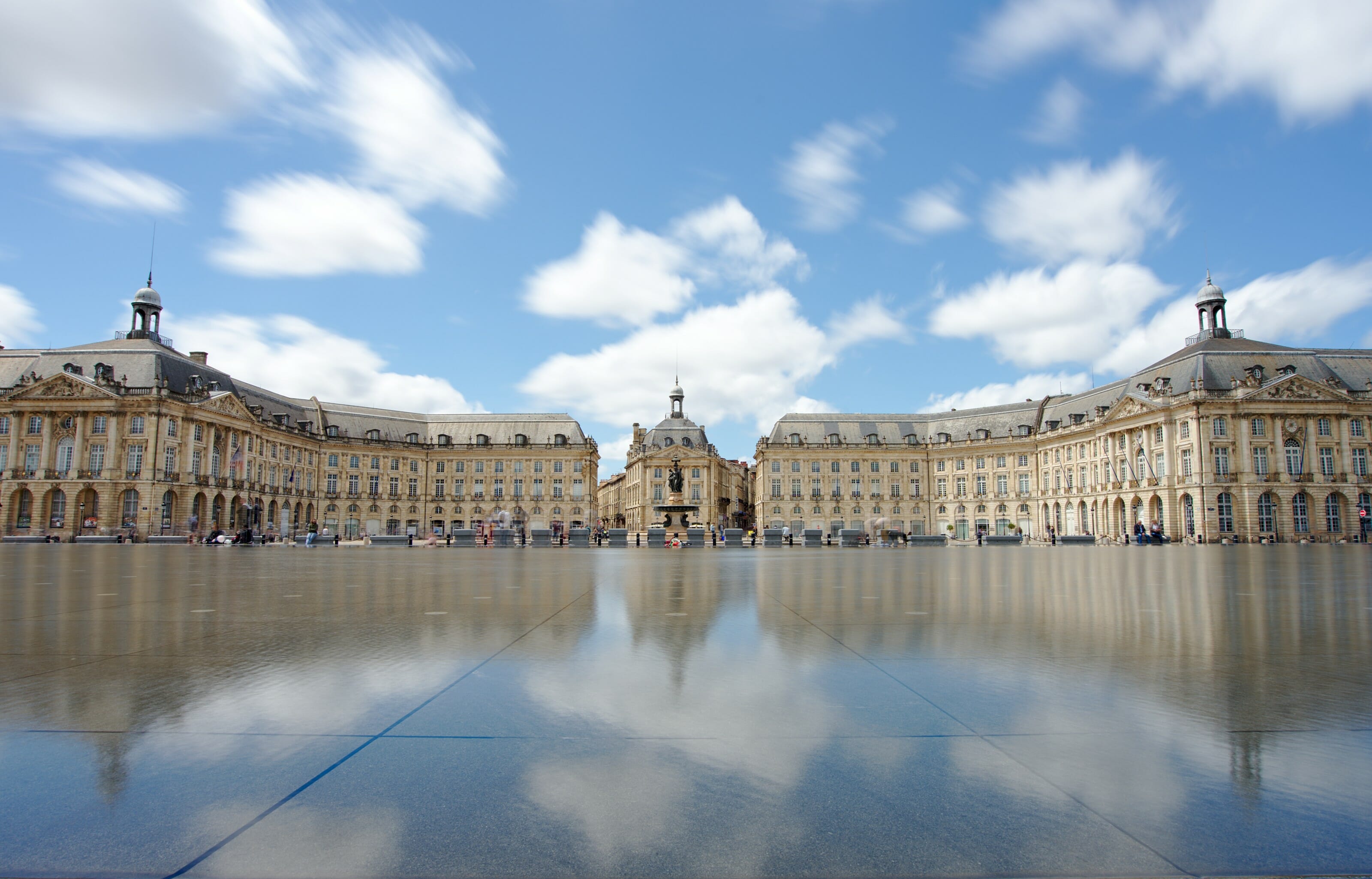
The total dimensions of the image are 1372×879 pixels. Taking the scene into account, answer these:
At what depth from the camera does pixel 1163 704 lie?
4.48m

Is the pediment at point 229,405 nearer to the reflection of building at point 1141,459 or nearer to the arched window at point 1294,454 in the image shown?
the reflection of building at point 1141,459

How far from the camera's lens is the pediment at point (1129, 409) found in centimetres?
7181

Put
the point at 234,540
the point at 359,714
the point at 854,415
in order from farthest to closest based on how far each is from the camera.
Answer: the point at 854,415 → the point at 234,540 → the point at 359,714

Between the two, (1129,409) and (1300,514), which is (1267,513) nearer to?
(1300,514)

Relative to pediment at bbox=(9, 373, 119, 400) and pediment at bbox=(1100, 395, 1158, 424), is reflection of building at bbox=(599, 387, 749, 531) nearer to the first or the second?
pediment at bbox=(1100, 395, 1158, 424)

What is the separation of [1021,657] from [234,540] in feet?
216

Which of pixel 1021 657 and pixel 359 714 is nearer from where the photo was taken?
pixel 359 714

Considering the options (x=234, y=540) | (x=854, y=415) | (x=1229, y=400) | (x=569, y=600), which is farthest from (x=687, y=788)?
(x=854, y=415)

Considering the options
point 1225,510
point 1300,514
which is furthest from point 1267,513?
point 1225,510

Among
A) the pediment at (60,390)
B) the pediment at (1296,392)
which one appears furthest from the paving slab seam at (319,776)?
the pediment at (1296,392)

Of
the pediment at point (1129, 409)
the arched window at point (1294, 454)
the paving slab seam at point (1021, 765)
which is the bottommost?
the paving slab seam at point (1021, 765)

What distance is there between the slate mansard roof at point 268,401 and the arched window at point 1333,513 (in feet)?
260

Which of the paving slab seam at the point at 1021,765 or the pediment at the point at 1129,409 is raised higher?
the pediment at the point at 1129,409

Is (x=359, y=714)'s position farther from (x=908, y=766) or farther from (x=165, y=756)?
(x=908, y=766)
